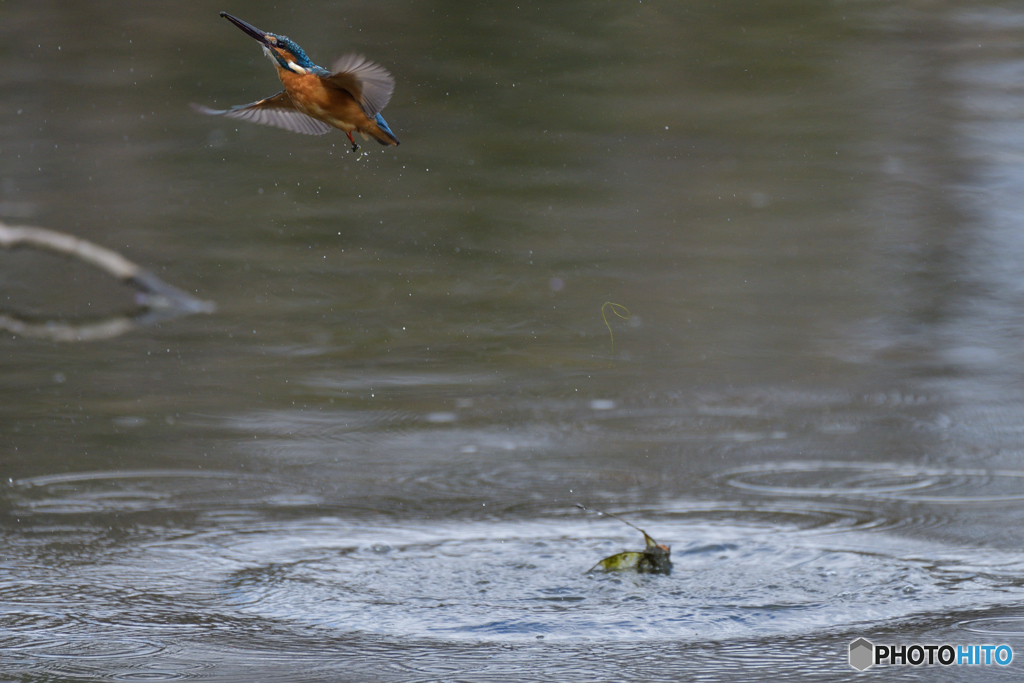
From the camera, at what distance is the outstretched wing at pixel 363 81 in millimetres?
1592

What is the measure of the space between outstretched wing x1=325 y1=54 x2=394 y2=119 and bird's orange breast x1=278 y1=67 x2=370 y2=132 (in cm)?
1

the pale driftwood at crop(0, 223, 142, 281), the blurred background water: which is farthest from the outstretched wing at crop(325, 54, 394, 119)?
the pale driftwood at crop(0, 223, 142, 281)

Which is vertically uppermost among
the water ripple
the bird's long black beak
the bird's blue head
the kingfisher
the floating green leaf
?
the bird's long black beak

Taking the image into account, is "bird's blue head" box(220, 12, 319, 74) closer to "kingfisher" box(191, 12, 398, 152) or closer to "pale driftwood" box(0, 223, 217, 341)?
"kingfisher" box(191, 12, 398, 152)

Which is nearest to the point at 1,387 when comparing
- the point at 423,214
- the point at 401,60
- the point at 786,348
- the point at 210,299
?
the point at 210,299

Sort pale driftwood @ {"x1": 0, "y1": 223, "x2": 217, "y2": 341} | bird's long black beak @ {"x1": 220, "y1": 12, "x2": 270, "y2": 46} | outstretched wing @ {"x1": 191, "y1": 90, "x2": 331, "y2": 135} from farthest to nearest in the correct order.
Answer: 1. pale driftwood @ {"x1": 0, "y1": 223, "x2": 217, "y2": 341}
2. outstretched wing @ {"x1": 191, "y1": 90, "x2": 331, "y2": 135}
3. bird's long black beak @ {"x1": 220, "y1": 12, "x2": 270, "y2": 46}

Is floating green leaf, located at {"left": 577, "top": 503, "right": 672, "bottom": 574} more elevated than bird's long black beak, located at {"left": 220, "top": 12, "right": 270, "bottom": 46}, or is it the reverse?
bird's long black beak, located at {"left": 220, "top": 12, "right": 270, "bottom": 46}

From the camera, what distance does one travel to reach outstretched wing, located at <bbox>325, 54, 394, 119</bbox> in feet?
5.22

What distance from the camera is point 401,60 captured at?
638cm

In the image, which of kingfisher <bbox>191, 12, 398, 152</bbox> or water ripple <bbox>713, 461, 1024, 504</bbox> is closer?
kingfisher <bbox>191, 12, 398, 152</bbox>

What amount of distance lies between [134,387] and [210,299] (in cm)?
84

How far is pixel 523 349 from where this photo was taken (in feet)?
→ 13.3

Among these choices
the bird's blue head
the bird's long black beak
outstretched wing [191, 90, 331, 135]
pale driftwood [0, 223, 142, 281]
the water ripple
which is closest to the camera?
the bird's long black beak

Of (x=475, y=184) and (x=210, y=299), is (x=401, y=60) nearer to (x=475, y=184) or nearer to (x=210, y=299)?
(x=475, y=184)
